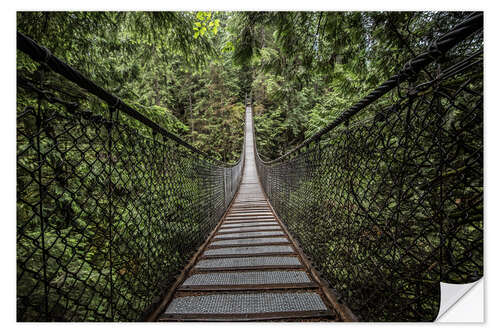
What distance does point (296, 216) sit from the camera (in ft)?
5.94

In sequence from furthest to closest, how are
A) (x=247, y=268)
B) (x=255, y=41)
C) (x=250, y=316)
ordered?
(x=255, y=41) < (x=247, y=268) < (x=250, y=316)

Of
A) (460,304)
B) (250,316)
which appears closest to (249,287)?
(250,316)

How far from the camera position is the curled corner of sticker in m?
0.60

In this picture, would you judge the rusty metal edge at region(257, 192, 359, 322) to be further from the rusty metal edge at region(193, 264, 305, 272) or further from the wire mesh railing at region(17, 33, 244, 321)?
the wire mesh railing at region(17, 33, 244, 321)

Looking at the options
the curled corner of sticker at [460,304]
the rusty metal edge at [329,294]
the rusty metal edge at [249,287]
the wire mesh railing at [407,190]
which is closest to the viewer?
the wire mesh railing at [407,190]

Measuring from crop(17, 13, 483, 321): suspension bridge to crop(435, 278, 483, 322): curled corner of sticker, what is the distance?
0.02 meters

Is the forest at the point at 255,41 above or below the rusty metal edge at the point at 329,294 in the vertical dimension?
above

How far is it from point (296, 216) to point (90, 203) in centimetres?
158

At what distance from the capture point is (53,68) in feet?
1.73

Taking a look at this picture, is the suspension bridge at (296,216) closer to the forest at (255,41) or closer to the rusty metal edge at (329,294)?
the rusty metal edge at (329,294)

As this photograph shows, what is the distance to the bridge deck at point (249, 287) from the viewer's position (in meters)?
0.84

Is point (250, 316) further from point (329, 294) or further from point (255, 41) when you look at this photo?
point (255, 41)

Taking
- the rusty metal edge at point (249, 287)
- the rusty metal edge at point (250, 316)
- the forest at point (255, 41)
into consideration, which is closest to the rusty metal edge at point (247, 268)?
the rusty metal edge at point (249, 287)

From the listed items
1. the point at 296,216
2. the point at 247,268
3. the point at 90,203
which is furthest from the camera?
the point at 296,216
